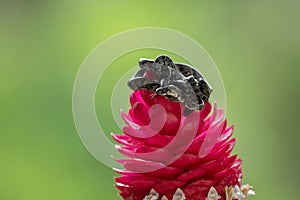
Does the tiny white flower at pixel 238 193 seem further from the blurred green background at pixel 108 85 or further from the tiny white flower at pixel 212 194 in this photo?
the blurred green background at pixel 108 85

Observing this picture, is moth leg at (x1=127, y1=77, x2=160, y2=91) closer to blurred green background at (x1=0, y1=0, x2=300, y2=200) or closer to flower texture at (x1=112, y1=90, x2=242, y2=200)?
flower texture at (x1=112, y1=90, x2=242, y2=200)

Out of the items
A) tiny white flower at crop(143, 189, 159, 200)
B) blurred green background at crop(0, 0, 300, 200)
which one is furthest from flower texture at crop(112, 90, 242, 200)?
blurred green background at crop(0, 0, 300, 200)

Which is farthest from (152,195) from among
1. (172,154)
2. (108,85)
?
(108,85)

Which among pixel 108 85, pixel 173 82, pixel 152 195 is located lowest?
pixel 152 195

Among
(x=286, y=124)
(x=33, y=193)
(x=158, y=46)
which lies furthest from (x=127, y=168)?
(x=286, y=124)

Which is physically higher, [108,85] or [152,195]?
[108,85]

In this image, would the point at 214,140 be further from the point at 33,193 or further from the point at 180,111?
the point at 33,193

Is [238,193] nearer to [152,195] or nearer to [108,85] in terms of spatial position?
[152,195]
